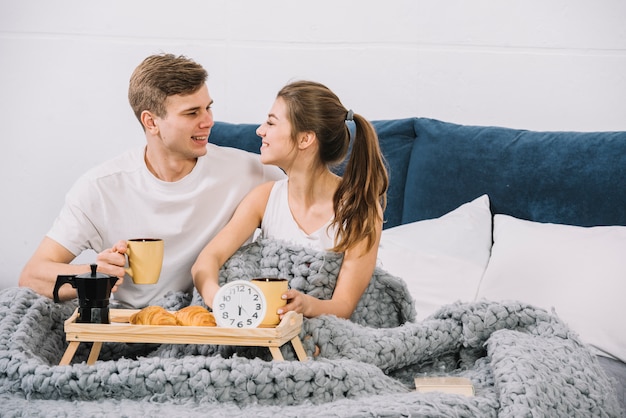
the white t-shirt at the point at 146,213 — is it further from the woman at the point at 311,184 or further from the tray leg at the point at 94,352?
the tray leg at the point at 94,352

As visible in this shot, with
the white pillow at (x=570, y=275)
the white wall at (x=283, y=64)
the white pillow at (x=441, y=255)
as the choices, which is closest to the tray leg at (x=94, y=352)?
the white pillow at (x=441, y=255)

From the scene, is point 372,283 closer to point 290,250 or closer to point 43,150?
point 290,250

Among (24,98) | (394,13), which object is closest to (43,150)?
(24,98)

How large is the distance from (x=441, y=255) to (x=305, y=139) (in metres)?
0.53

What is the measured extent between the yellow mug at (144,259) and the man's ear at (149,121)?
574mm

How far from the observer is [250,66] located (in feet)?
10.4

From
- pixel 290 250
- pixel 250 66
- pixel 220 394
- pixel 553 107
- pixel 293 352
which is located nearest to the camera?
pixel 220 394

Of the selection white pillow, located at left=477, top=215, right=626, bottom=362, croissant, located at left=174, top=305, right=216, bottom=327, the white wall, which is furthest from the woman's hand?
the white wall

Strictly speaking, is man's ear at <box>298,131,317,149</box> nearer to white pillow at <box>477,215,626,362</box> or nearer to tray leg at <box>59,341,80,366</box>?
white pillow at <box>477,215,626,362</box>

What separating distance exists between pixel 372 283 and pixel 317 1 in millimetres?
1329

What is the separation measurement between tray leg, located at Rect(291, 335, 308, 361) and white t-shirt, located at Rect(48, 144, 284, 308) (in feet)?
Answer: 2.12

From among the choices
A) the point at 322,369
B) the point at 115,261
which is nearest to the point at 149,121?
the point at 115,261

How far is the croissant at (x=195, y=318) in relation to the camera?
1782mm

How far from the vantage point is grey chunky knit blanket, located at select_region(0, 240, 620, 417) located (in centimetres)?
155
